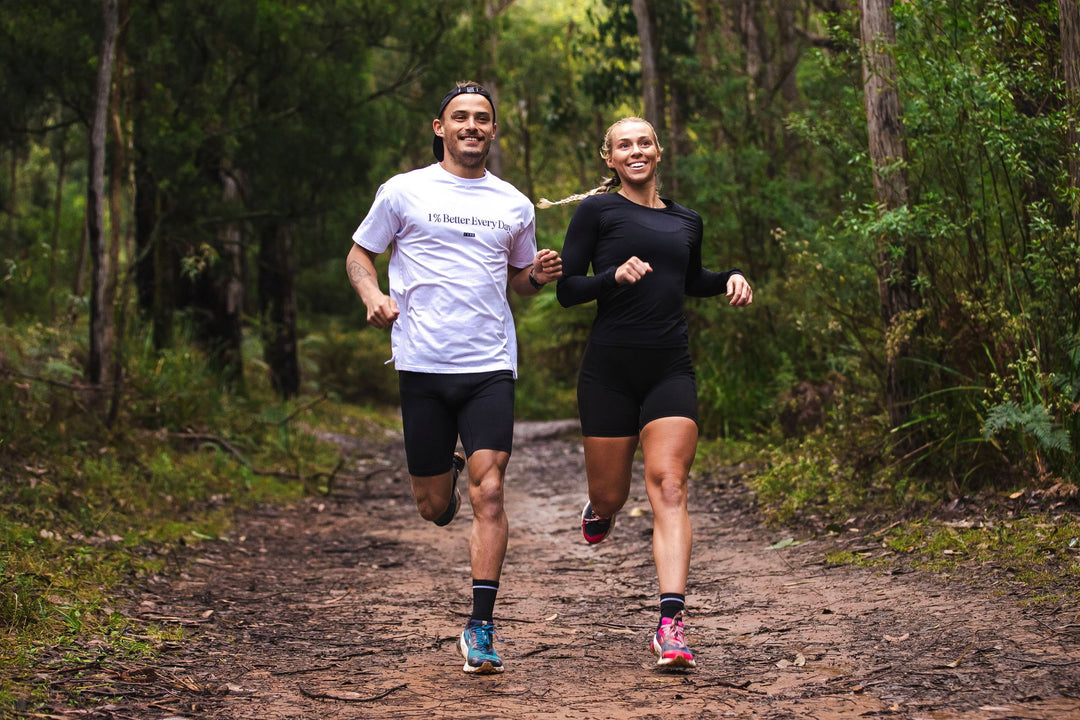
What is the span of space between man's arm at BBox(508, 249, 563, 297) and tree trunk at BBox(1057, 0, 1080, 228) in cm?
335

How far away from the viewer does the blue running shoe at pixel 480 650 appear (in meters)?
4.68

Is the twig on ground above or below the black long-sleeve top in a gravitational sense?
below

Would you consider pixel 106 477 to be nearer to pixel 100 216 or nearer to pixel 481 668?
pixel 100 216

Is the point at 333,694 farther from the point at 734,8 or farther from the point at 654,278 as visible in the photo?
the point at 734,8

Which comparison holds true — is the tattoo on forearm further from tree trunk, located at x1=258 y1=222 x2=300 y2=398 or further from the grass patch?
tree trunk, located at x1=258 y1=222 x2=300 y2=398

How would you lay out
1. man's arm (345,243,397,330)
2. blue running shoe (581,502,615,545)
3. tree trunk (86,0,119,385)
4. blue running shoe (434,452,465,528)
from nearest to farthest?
man's arm (345,243,397,330) → blue running shoe (434,452,465,528) → blue running shoe (581,502,615,545) → tree trunk (86,0,119,385)

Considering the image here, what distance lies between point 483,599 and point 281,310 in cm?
1610

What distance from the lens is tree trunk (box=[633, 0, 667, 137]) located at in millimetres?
16266

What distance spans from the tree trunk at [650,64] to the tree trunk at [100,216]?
27.8 ft

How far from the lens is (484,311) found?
4.99m

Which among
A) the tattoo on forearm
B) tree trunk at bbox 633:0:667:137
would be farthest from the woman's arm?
tree trunk at bbox 633:0:667:137

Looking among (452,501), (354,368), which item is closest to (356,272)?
(452,501)

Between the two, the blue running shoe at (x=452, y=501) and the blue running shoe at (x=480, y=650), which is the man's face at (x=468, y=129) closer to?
the blue running shoe at (x=452, y=501)

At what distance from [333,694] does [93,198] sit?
22.1 ft
